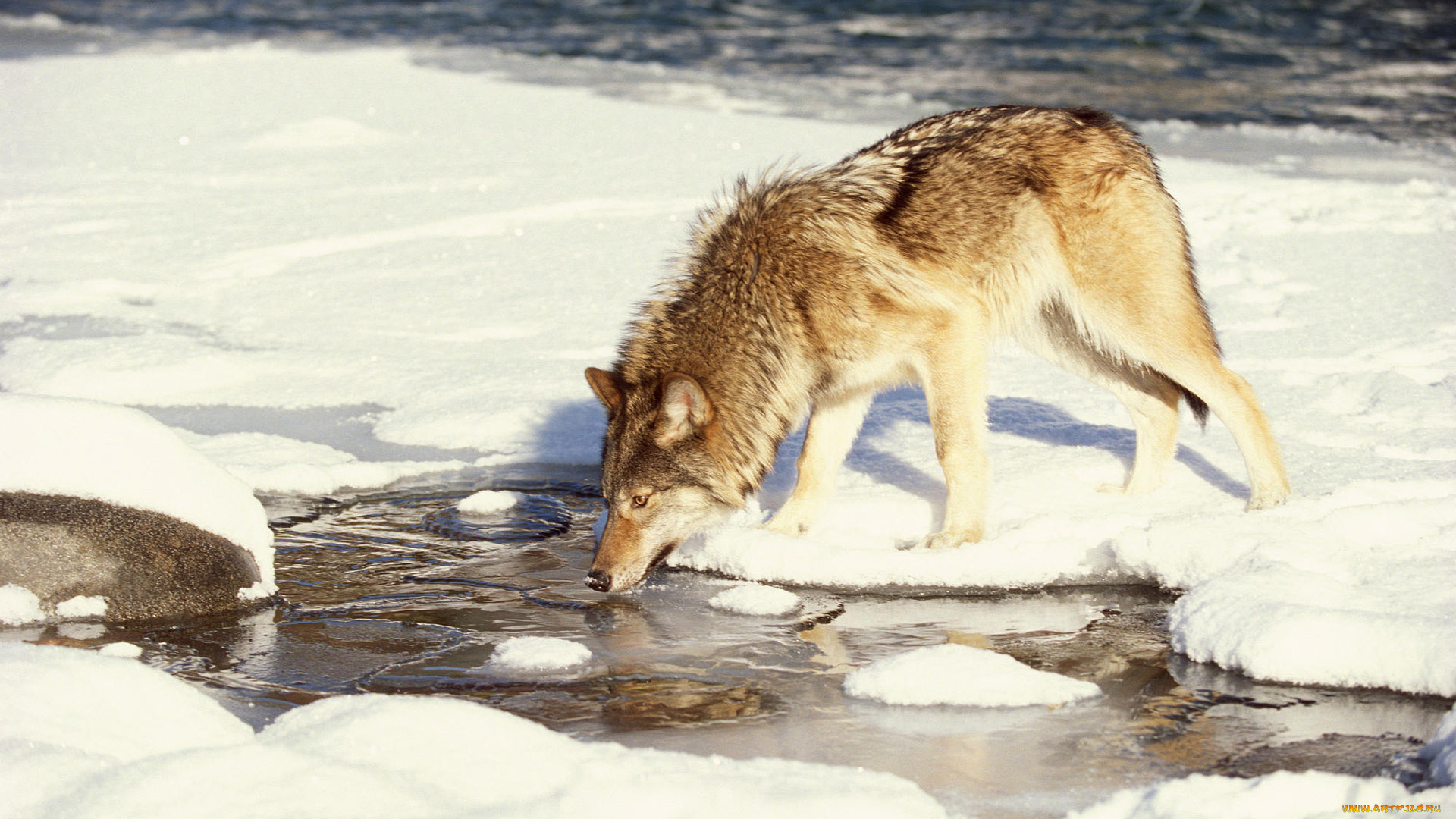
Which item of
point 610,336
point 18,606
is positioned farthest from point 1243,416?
point 18,606

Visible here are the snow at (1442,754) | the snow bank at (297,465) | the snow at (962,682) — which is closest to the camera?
the snow at (1442,754)

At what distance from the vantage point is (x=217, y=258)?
9.44 meters

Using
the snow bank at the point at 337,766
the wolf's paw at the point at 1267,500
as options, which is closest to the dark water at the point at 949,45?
the wolf's paw at the point at 1267,500

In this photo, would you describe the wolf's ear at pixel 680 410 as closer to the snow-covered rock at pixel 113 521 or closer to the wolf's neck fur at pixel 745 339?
the wolf's neck fur at pixel 745 339

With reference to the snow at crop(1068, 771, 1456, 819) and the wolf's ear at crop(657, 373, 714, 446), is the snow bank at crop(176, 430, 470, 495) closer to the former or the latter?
the wolf's ear at crop(657, 373, 714, 446)

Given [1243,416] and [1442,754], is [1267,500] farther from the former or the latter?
[1442,754]

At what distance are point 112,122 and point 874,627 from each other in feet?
40.3

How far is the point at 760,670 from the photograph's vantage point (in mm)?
3848

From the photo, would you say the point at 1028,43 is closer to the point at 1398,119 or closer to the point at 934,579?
the point at 1398,119

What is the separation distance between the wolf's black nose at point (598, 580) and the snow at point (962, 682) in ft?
3.81

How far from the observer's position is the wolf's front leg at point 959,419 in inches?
196

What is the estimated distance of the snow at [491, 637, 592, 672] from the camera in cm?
385

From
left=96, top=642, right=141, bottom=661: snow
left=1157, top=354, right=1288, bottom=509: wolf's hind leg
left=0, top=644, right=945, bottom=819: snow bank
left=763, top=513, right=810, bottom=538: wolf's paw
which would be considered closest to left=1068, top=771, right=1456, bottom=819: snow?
left=0, top=644, right=945, bottom=819: snow bank

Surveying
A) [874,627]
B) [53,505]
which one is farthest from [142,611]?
[874,627]
